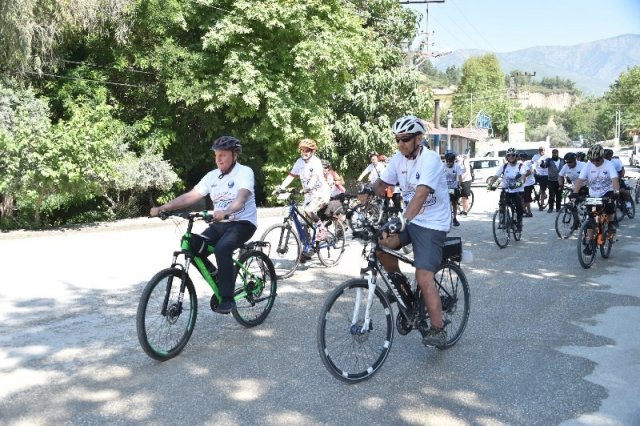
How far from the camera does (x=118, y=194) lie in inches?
720

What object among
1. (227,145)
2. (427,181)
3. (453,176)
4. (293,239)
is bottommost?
(293,239)

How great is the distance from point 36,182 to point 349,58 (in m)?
11.5

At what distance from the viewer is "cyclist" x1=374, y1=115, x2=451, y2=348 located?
16.2ft

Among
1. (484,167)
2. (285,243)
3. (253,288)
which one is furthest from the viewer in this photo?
(484,167)

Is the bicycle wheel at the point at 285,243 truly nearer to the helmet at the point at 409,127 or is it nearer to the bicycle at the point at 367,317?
the bicycle at the point at 367,317

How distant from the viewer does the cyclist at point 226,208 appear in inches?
220

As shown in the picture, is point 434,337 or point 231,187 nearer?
point 434,337

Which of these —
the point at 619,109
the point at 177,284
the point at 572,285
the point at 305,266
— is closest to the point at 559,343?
the point at 572,285

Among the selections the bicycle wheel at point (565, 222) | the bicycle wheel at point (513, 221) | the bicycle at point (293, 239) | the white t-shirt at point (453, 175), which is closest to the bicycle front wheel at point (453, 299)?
the bicycle at point (293, 239)

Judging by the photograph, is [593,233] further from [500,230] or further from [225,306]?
[225,306]

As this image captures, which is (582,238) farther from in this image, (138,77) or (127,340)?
(138,77)

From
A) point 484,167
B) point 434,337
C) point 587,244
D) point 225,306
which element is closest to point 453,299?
point 434,337

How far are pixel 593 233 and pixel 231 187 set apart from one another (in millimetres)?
6536

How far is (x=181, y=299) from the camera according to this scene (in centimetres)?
538
